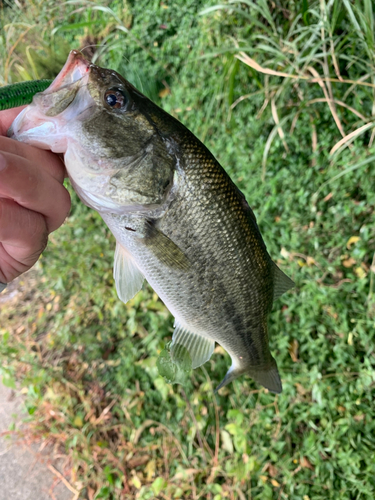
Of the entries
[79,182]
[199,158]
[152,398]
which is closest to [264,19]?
[199,158]

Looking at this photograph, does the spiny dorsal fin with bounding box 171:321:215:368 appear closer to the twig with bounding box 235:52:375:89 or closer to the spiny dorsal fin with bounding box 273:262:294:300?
the spiny dorsal fin with bounding box 273:262:294:300

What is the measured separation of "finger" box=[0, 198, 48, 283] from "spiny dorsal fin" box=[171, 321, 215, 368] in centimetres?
69

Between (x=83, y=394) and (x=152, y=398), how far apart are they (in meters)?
0.61

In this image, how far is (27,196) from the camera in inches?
40.0

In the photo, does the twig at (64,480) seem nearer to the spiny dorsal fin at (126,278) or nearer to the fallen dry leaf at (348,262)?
the spiny dorsal fin at (126,278)

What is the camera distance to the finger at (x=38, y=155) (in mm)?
956

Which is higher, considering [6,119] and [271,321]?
[6,119]

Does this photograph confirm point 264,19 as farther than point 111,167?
Yes

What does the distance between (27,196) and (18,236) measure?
143 mm

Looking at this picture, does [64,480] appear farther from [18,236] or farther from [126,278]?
[18,236]

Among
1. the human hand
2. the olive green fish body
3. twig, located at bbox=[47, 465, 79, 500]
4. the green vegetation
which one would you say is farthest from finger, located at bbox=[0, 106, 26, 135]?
twig, located at bbox=[47, 465, 79, 500]

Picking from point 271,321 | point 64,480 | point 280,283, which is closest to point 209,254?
point 280,283

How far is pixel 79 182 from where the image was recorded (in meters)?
1.12

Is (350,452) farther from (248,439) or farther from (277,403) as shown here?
(248,439)
